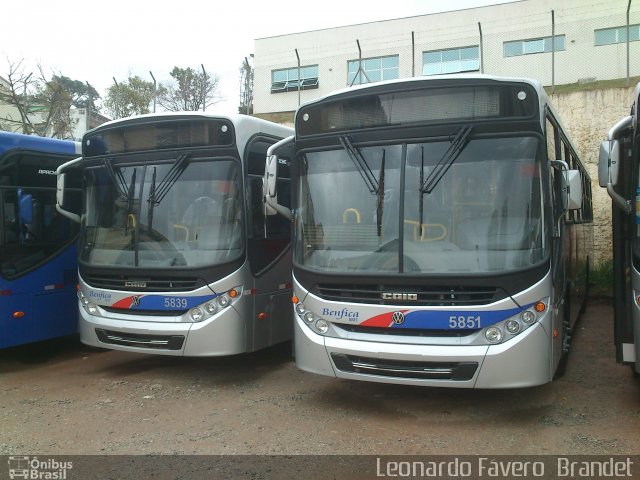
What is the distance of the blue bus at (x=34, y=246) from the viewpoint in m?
7.39

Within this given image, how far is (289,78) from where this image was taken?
105 ft

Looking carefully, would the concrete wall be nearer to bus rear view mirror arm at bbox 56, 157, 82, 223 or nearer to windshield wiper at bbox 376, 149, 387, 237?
windshield wiper at bbox 376, 149, 387, 237

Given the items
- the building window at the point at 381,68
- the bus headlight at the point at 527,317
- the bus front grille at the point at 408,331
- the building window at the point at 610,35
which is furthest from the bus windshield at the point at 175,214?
the building window at the point at 610,35

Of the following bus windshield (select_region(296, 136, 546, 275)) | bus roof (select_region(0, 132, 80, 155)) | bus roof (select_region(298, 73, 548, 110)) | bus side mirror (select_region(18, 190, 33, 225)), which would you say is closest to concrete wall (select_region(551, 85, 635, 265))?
bus roof (select_region(298, 73, 548, 110))

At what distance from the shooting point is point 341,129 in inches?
229

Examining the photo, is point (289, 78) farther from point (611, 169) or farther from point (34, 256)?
point (611, 169)

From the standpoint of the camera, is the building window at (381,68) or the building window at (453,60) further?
the building window at (381,68)

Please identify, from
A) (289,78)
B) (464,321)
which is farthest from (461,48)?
(464,321)

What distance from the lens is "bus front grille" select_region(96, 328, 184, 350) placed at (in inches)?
261

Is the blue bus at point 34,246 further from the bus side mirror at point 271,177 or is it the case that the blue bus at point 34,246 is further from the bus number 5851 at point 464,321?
the bus number 5851 at point 464,321

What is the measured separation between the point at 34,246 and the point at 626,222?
7.18 meters

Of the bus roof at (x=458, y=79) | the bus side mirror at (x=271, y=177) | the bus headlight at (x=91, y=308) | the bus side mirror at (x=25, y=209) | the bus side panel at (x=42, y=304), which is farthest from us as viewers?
the bus side mirror at (x=25, y=209)

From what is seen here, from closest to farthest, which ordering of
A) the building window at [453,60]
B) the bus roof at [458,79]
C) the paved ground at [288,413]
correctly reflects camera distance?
1. the paved ground at [288,413]
2. the bus roof at [458,79]
3. the building window at [453,60]

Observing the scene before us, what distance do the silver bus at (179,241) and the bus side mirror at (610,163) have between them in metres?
3.49
